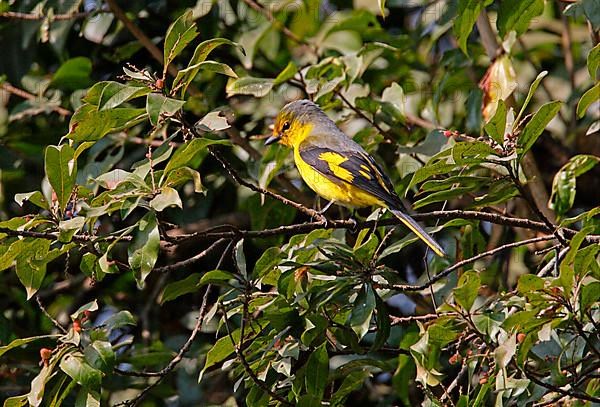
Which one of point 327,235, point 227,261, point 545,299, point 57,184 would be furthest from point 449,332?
point 227,261

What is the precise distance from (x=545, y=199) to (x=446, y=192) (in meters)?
1.24

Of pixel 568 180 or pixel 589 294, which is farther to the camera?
pixel 568 180

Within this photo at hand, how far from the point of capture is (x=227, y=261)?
5.28 m

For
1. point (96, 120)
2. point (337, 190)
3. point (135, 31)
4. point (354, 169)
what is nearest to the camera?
point (96, 120)

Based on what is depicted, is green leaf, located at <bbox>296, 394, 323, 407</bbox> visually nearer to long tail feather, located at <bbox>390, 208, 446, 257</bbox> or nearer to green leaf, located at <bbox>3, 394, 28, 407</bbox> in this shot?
long tail feather, located at <bbox>390, 208, 446, 257</bbox>

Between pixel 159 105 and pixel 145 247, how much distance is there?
41cm

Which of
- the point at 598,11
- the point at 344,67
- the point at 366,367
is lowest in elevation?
the point at 366,367

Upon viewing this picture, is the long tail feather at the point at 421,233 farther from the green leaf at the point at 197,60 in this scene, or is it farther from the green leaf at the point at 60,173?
the green leaf at the point at 60,173

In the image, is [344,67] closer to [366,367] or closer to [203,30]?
[203,30]

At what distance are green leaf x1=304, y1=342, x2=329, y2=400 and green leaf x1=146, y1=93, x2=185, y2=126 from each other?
90cm

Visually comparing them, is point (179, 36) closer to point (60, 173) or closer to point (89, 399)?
point (60, 173)

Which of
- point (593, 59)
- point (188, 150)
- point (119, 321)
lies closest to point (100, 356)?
point (119, 321)

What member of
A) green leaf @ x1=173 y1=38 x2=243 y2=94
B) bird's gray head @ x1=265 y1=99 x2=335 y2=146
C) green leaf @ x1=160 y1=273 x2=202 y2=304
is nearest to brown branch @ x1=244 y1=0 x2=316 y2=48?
bird's gray head @ x1=265 y1=99 x2=335 y2=146

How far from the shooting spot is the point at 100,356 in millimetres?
3016
